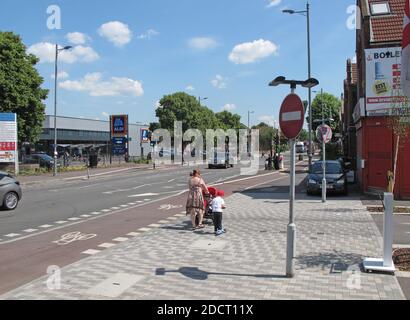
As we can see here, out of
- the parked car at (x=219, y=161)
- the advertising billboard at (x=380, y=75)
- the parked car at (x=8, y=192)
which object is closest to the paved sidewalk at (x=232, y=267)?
the parked car at (x=8, y=192)

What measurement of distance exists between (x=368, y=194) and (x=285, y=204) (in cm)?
486

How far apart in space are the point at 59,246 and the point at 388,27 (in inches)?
641

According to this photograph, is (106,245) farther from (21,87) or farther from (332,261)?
(21,87)

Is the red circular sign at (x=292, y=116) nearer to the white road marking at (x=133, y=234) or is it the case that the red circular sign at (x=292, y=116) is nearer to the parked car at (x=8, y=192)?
the white road marking at (x=133, y=234)

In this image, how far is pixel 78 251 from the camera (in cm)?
990

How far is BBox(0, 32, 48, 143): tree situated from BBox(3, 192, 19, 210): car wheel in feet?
72.3

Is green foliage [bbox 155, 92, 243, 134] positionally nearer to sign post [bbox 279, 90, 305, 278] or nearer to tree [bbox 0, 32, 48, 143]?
tree [bbox 0, 32, 48, 143]

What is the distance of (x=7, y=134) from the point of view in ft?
108

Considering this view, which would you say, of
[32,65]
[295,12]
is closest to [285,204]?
[295,12]

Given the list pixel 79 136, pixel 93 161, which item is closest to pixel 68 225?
pixel 93 161

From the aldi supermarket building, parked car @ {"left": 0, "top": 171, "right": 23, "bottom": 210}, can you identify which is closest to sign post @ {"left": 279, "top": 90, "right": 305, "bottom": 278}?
parked car @ {"left": 0, "top": 171, "right": 23, "bottom": 210}

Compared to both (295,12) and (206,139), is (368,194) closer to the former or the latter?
(295,12)

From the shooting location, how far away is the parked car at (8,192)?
53.0ft

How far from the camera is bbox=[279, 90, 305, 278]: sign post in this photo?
7.49 m
